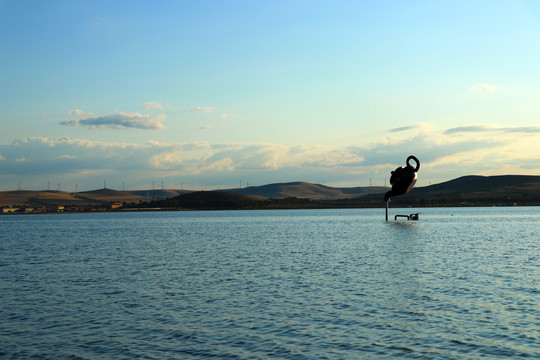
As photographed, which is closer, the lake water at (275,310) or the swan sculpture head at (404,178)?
the lake water at (275,310)

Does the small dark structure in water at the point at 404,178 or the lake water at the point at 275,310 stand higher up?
the small dark structure in water at the point at 404,178

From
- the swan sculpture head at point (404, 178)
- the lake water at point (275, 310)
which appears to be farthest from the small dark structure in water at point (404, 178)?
the lake water at point (275, 310)

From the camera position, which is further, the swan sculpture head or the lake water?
the swan sculpture head

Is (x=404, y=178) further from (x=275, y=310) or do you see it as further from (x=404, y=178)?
(x=275, y=310)

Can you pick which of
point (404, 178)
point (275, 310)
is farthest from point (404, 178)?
point (275, 310)

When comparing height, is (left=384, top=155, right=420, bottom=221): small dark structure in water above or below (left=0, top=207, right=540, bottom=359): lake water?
above

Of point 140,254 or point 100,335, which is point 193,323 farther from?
point 140,254

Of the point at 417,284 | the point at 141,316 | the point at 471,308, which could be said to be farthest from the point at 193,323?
the point at 417,284

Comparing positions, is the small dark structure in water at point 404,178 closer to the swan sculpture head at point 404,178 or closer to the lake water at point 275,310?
the swan sculpture head at point 404,178

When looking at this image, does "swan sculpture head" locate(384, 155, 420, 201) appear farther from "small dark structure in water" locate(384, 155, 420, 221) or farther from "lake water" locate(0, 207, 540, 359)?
"lake water" locate(0, 207, 540, 359)

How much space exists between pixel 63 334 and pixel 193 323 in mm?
6392

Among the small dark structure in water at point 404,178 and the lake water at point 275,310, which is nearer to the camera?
the lake water at point 275,310

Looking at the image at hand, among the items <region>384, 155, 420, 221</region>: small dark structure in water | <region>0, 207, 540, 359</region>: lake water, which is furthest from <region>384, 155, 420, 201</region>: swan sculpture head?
<region>0, 207, 540, 359</region>: lake water

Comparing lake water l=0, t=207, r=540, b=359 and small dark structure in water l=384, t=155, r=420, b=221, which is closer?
lake water l=0, t=207, r=540, b=359
